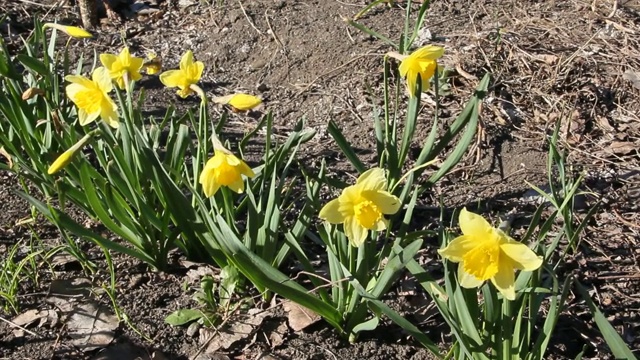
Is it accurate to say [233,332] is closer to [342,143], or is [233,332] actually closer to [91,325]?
[91,325]

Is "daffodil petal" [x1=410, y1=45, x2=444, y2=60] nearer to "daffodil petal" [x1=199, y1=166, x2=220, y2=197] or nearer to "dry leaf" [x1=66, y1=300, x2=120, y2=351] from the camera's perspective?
"daffodil petal" [x1=199, y1=166, x2=220, y2=197]

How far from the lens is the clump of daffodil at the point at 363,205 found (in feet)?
6.41

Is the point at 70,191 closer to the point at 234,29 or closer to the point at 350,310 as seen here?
the point at 350,310

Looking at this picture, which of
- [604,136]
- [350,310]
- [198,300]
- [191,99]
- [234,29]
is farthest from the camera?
[234,29]

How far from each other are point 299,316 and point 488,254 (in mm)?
834

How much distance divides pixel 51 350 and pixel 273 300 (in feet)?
2.29

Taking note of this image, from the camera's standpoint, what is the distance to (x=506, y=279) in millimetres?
1795

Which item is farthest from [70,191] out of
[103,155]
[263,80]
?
[263,80]

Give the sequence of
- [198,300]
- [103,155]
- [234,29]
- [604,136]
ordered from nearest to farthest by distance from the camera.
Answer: [198,300] < [103,155] < [604,136] < [234,29]

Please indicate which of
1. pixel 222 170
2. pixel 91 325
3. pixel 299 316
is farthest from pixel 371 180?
pixel 91 325

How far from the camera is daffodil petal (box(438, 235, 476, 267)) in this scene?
1.79m

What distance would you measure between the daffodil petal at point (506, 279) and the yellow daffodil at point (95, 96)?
122 cm

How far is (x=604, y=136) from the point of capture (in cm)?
333

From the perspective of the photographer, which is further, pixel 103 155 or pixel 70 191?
pixel 103 155
